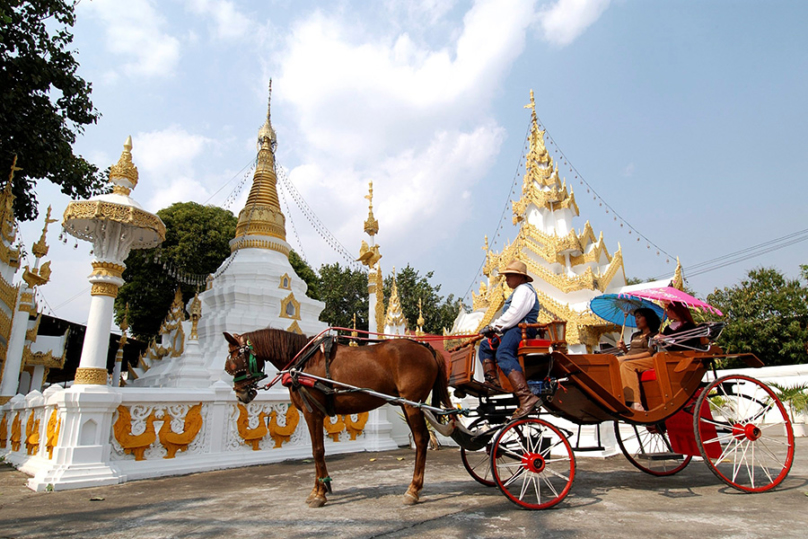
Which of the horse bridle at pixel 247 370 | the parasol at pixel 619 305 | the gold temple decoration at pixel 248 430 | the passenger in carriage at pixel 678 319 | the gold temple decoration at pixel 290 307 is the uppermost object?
the gold temple decoration at pixel 290 307

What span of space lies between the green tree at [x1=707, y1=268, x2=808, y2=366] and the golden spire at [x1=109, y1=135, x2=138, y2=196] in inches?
1003

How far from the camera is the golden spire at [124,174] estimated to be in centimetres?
822

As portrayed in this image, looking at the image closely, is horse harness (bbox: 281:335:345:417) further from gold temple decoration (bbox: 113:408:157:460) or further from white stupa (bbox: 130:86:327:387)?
white stupa (bbox: 130:86:327:387)

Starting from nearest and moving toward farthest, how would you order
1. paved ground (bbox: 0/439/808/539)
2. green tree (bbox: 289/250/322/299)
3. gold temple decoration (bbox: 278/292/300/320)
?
paved ground (bbox: 0/439/808/539), gold temple decoration (bbox: 278/292/300/320), green tree (bbox: 289/250/322/299)

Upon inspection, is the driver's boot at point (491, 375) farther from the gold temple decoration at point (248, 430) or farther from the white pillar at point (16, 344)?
the white pillar at point (16, 344)

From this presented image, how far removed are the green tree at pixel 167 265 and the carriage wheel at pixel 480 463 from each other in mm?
25182

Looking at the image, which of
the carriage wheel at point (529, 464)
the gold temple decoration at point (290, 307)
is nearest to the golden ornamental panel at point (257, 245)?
the gold temple decoration at point (290, 307)

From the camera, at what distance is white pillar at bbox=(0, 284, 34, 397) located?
11586mm

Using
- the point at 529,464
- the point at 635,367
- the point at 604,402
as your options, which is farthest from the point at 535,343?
the point at 635,367

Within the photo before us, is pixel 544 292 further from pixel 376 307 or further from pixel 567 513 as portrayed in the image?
pixel 567 513

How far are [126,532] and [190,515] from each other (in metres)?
0.63

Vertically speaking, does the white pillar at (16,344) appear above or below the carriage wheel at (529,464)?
above

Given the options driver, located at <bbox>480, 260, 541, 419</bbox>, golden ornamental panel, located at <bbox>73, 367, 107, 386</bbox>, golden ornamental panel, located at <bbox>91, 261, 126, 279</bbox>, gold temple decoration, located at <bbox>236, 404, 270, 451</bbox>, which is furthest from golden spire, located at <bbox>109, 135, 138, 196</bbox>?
driver, located at <bbox>480, 260, 541, 419</bbox>

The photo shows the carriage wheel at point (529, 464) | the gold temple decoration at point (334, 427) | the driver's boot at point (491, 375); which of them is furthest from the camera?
the gold temple decoration at point (334, 427)
